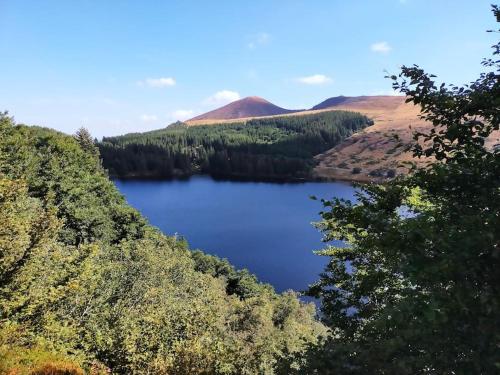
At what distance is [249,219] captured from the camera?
12200 cm

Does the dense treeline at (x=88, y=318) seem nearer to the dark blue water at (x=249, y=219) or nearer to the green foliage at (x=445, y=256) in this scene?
the green foliage at (x=445, y=256)

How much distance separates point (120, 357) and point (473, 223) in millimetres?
15430

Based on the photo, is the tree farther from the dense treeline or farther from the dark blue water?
the dense treeline

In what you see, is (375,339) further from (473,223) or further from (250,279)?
(250,279)

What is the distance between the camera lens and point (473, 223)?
5836 millimetres

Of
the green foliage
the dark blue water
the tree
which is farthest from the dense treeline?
the tree

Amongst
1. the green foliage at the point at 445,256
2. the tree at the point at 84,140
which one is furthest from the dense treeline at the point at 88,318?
the tree at the point at 84,140

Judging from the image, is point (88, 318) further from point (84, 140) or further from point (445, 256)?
point (84, 140)

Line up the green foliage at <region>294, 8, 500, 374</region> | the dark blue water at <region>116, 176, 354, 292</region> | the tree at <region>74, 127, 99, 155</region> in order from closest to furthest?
the green foliage at <region>294, 8, 500, 374</region>
the dark blue water at <region>116, 176, 354, 292</region>
the tree at <region>74, 127, 99, 155</region>

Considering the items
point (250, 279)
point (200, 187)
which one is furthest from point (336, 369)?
point (200, 187)

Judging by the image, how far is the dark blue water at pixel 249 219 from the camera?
84.9 meters

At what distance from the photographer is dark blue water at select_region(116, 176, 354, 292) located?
279 feet

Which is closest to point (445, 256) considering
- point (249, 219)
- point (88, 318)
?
point (88, 318)

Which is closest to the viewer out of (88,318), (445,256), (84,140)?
(445,256)
